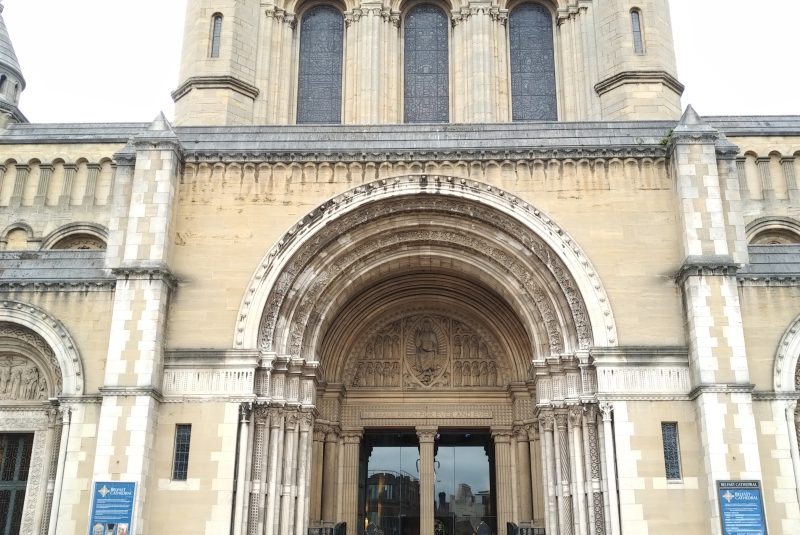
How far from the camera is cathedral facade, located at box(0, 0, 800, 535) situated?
52.9 feet

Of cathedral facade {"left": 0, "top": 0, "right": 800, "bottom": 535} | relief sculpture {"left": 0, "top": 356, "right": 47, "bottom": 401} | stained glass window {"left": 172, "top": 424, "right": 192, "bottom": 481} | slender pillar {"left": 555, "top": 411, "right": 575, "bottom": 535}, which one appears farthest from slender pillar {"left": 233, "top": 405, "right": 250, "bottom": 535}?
slender pillar {"left": 555, "top": 411, "right": 575, "bottom": 535}

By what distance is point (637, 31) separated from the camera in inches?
973

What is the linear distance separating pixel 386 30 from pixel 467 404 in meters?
12.1

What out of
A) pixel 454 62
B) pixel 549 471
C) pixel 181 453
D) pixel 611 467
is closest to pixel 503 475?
pixel 549 471

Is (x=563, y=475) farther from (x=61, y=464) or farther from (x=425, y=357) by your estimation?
(x=61, y=464)

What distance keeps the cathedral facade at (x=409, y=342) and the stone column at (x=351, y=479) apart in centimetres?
6

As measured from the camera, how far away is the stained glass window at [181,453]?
54.0 ft

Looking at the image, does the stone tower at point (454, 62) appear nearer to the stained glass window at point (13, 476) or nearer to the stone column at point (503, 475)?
the stone column at point (503, 475)

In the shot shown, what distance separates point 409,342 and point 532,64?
10157mm

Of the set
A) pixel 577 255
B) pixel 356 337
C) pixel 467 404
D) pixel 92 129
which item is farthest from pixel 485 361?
pixel 92 129

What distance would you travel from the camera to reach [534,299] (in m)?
18.3

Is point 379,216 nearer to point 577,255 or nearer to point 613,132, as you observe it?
point 577,255

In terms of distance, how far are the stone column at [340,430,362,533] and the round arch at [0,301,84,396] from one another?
674 centimetres

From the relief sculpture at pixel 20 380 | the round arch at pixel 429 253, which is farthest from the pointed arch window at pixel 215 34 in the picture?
the relief sculpture at pixel 20 380
